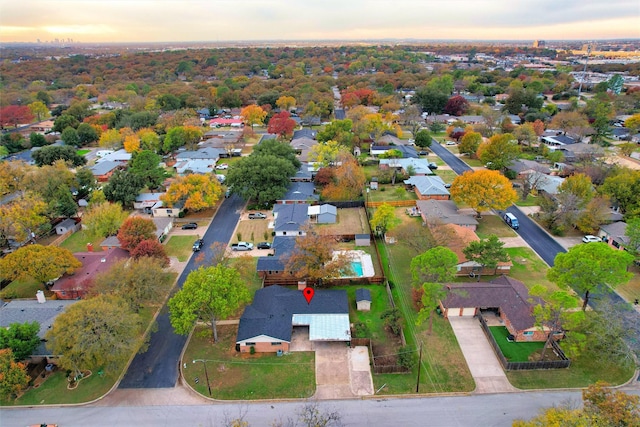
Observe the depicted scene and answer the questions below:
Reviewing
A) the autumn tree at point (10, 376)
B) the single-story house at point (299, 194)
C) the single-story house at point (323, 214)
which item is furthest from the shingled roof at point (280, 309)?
the single-story house at point (299, 194)

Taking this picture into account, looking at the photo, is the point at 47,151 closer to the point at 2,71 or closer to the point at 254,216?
the point at 254,216

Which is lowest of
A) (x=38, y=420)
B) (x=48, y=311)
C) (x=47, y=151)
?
(x=38, y=420)

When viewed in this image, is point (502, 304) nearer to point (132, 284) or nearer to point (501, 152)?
point (132, 284)

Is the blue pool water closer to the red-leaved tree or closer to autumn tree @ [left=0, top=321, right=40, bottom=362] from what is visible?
the red-leaved tree

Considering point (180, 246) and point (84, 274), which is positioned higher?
point (84, 274)

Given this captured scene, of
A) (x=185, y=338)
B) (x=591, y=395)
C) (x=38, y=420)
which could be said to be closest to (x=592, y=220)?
(x=591, y=395)

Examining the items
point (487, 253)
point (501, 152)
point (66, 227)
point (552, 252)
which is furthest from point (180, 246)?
point (501, 152)
